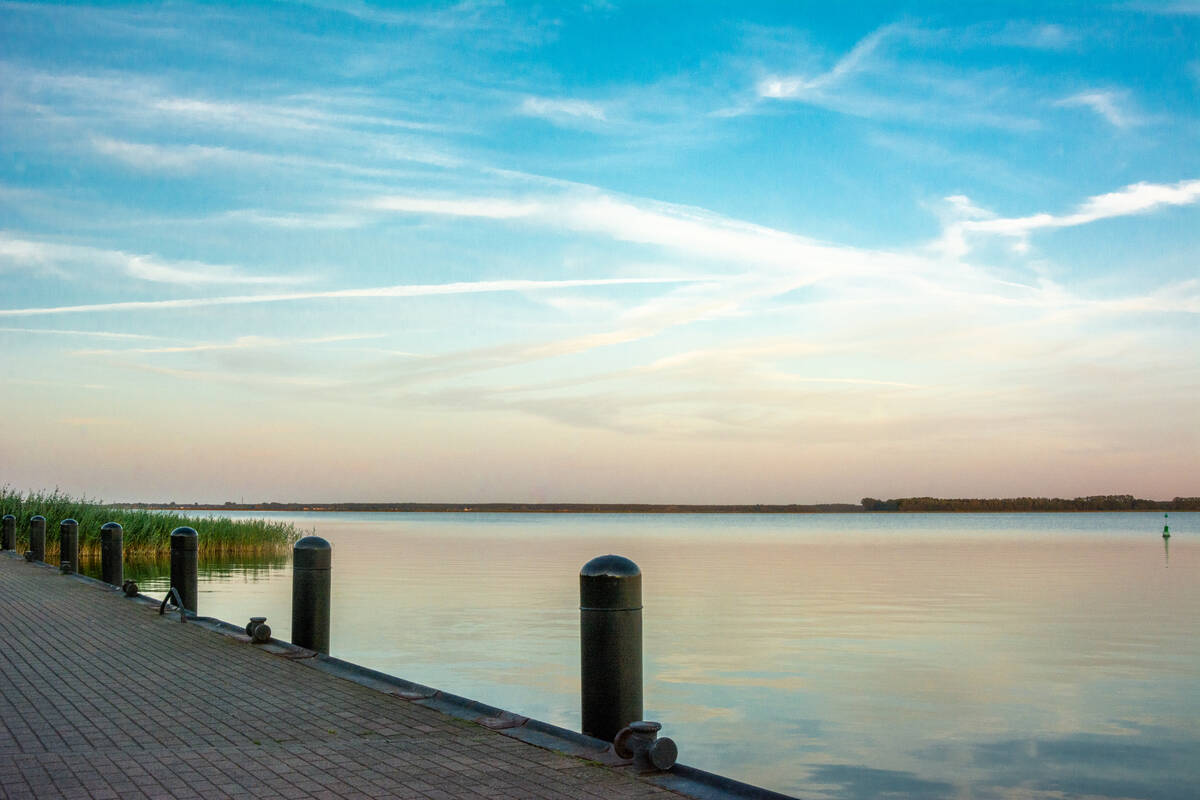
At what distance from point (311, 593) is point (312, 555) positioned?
1.33ft

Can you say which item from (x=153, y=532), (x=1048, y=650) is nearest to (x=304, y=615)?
(x=1048, y=650)

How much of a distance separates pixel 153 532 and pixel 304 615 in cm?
2551

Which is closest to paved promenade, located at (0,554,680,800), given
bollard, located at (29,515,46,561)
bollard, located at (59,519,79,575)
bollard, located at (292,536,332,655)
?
bollard, located at (292,536,332,655)

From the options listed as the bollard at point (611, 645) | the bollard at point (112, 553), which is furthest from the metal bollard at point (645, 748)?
the bollard at point (112, 553)

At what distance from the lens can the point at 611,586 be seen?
7.00 metres

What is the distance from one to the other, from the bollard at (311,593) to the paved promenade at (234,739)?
41 cm

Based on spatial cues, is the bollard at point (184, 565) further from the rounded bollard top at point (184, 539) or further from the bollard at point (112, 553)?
the bollard at point (112, 553)

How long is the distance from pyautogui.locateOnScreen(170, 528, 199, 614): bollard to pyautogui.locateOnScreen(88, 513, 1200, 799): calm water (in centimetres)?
267

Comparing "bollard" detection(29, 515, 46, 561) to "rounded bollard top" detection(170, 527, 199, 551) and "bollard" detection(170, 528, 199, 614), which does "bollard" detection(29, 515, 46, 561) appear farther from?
"rounded bollard top" detection(170, 527, 199, 551)

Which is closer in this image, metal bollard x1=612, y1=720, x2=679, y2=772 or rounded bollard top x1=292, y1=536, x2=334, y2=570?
metal bollard x1=612, y1=720, x2=679, y2=772

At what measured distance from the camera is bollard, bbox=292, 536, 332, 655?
34.8ft

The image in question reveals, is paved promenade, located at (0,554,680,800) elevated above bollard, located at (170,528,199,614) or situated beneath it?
situated beneath

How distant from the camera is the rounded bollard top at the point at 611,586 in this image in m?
7.00

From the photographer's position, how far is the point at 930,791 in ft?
29.9
